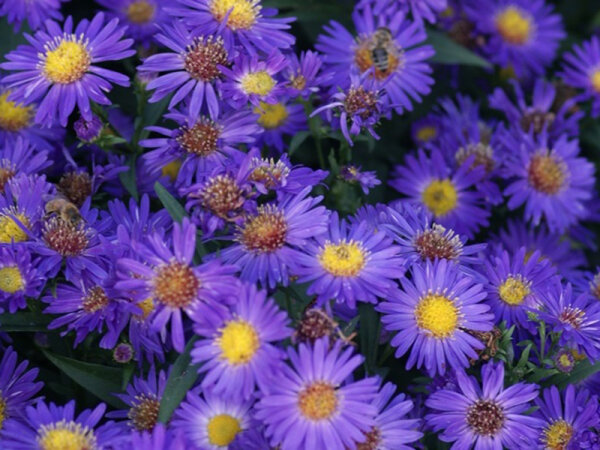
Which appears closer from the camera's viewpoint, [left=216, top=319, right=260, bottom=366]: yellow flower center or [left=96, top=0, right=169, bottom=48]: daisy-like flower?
[left=216, top=319, right=260, bottom=366]: yellow flower center

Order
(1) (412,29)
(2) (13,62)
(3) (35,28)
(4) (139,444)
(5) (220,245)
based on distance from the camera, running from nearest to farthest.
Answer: (4) (139,444) → (5) (220,245) → (2) (13,62) → (3) (35,28) → (1) (412,29)

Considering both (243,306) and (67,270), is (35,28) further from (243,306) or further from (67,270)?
(243,306)

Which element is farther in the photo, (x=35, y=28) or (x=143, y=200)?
(x=35, y=28)

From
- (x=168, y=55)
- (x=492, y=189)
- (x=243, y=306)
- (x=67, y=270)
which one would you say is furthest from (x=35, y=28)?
(x=492, y=189)

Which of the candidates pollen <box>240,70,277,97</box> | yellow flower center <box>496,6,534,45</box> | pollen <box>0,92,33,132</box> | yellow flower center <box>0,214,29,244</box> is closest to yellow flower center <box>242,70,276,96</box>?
pollen <box>240,70,277,97</box>

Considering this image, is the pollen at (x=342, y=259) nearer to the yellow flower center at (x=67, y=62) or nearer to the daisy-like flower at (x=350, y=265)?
the daisy-like flower at (x=350, y=265)

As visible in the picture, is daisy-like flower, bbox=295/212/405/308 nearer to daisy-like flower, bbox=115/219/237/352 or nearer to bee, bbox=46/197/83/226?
daisy-like flower, bbox=115/219/237/352
